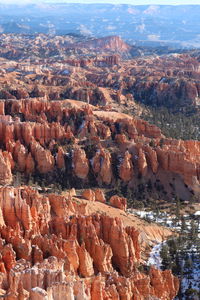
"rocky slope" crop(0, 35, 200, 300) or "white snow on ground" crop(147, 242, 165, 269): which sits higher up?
"rocky slope" crop(0, 35, 200, 300)

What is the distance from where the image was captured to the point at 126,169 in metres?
69.1

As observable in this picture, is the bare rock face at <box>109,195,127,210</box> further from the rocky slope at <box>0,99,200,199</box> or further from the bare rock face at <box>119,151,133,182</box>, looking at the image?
the bare rock face at <box>119,151,133,182</box>

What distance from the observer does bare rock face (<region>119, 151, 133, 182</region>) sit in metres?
69.1

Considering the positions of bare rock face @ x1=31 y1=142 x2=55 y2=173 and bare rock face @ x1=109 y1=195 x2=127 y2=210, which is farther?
bare rock face @ x1=31 y1=142 x2=55 y2=173

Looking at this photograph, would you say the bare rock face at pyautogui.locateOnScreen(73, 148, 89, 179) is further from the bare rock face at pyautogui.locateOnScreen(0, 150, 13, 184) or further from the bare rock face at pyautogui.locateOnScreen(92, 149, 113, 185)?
the bare rock face at pyautogui.locateOnScreen(0, 150, 13, 184)

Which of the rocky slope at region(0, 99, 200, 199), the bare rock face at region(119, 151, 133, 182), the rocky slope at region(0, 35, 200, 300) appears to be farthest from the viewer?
the bare rock face at region(119, 151, 133, 182)

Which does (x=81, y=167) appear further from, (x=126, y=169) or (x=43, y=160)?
(x=126, y=169)

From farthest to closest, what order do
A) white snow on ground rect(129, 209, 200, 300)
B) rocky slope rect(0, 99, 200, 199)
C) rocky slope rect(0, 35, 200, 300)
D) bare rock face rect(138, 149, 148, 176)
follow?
bare rock face rect(138, 149, 148, 176)
rocky slope rect(0, 99, 200, 199)
white snow on ground rect(129, 209, 200, 300)
rocky slope rect(0, 35, 200, 300)

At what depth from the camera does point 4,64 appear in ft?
578

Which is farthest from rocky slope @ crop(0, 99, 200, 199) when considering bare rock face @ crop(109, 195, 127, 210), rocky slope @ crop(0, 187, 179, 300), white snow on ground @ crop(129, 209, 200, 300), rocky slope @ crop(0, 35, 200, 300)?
rocky slope @ crop(0, 187, 179, 300)

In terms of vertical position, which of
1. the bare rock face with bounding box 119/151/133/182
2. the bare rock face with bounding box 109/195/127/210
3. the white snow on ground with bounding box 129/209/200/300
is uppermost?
the bare rock face with bounding box 119/151/133/182

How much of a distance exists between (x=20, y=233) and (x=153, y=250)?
1423cm

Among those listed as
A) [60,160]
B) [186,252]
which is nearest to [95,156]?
[60,160]

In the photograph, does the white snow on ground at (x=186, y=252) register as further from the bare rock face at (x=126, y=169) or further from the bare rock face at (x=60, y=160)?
the bare rock face at (x=60, y=160)
